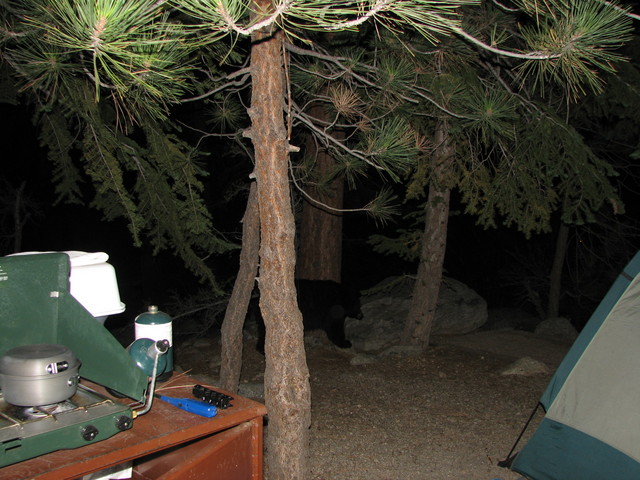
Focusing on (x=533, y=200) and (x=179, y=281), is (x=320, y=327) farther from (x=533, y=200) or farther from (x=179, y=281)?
(x=179, y=281)

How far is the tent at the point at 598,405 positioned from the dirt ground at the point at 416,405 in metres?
0.37

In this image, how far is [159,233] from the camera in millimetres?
4301

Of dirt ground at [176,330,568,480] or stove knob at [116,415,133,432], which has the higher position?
stove knob at [116,415,133,432]

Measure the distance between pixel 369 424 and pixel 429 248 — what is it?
2.63 metres

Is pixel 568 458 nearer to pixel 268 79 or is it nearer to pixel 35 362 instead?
pixel 268 79

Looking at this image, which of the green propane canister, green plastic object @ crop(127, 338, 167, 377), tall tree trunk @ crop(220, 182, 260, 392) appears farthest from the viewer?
tall tree trunk @ crop(220, 182, 260, 392)

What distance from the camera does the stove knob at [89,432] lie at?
1.66 meters

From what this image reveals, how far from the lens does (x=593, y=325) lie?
13.0 feet

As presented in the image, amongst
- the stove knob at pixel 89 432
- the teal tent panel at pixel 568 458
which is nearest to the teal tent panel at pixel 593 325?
the teal tent panel at pixel 568 458

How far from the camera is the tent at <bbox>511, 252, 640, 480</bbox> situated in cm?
337

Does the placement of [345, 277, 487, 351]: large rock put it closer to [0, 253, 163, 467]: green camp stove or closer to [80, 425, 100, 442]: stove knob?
[0, 253, 163, 467]: green camp stove

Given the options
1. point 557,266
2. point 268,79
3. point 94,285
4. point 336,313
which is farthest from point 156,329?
point 557,266

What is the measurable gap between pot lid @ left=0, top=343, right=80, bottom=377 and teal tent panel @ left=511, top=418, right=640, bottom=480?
310 centimetres

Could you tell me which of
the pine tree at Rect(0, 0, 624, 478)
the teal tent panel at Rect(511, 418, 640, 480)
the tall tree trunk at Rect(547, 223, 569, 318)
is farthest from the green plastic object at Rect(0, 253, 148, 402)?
the tall tree trunk at Rect(547, 223, 569, 318)
